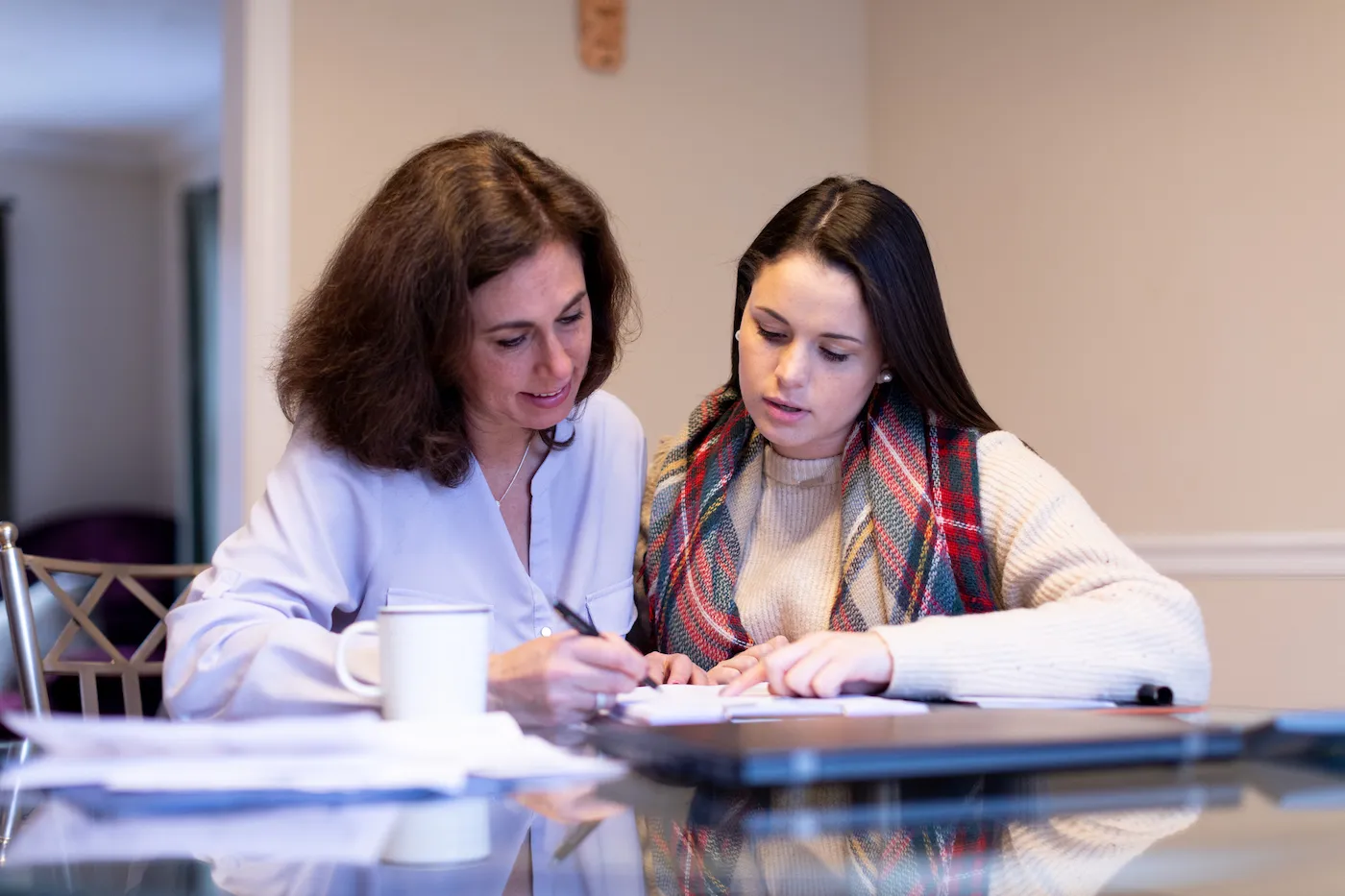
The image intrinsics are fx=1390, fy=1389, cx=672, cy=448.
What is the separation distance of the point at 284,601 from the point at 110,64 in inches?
237

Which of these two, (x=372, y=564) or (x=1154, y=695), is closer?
(x=1154, y=695)

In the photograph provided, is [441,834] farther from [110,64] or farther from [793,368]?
[110,64]

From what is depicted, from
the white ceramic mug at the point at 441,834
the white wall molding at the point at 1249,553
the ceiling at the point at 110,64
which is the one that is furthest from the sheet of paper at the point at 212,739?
the ceiling at the point at 110,64

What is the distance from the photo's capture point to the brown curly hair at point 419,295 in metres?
1.58

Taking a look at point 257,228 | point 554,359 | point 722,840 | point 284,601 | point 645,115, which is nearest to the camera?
point 722,840

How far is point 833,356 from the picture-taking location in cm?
170

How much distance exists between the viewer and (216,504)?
291 inches

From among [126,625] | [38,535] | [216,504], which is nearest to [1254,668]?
[126,625]

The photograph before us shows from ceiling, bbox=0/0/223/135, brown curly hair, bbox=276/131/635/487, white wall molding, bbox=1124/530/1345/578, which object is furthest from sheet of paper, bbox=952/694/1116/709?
ceiling, bbox=0/0/223/135

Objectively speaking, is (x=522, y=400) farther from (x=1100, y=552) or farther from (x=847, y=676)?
(x=1100, y=552)

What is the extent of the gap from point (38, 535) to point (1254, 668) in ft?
20.7

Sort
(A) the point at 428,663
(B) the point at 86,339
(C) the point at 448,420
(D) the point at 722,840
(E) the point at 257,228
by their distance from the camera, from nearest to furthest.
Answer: (D) the point at 722,840 → (A) the point at 428,663 → (C) the point at 448,420 → (E) the point at 257,228 → (B) the point at 86,339

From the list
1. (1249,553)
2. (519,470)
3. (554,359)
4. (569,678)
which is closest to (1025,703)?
(569,678)

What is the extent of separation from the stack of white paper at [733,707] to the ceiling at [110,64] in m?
5.48
